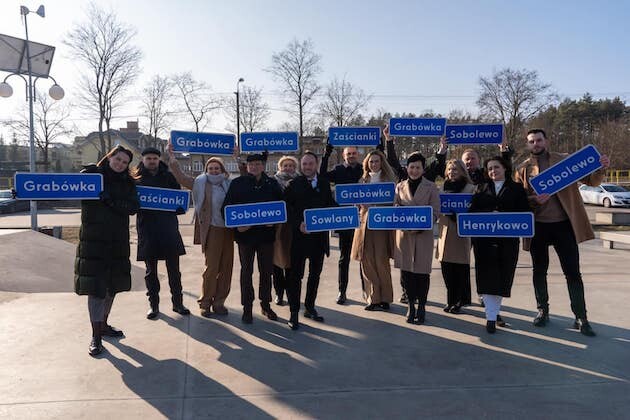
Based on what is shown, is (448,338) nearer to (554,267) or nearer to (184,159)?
(554,267)

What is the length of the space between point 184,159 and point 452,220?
66.7 meters

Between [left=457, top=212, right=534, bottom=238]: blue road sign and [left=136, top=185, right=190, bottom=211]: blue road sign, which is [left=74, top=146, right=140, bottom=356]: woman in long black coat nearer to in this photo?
[left=136, top=185, right=190, bottom=211]: blue road sign

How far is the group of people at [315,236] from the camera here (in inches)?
174

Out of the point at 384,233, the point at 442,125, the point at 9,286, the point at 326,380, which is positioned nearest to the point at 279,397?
the point at 326,380

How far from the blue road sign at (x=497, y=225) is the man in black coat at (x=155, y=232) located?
3307 millimetres

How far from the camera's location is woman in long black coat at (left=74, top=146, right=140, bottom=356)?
13.9 ft

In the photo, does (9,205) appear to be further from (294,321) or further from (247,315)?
(294,321)

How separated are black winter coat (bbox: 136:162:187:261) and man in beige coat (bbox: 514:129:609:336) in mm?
4266

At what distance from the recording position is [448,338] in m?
4.62

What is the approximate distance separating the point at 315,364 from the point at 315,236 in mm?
1645

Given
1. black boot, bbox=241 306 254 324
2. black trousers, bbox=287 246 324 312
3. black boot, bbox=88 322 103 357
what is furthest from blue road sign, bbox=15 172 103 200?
black trousers, bbox=287 246 324 312

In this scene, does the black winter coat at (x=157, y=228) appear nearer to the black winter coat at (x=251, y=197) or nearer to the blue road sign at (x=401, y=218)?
the black winter coat at (x=251, y=197)

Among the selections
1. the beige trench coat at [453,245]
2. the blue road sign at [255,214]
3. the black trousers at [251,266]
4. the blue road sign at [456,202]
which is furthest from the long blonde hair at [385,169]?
the black trousers at [251,266]

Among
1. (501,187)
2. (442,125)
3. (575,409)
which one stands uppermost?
(442,125)
